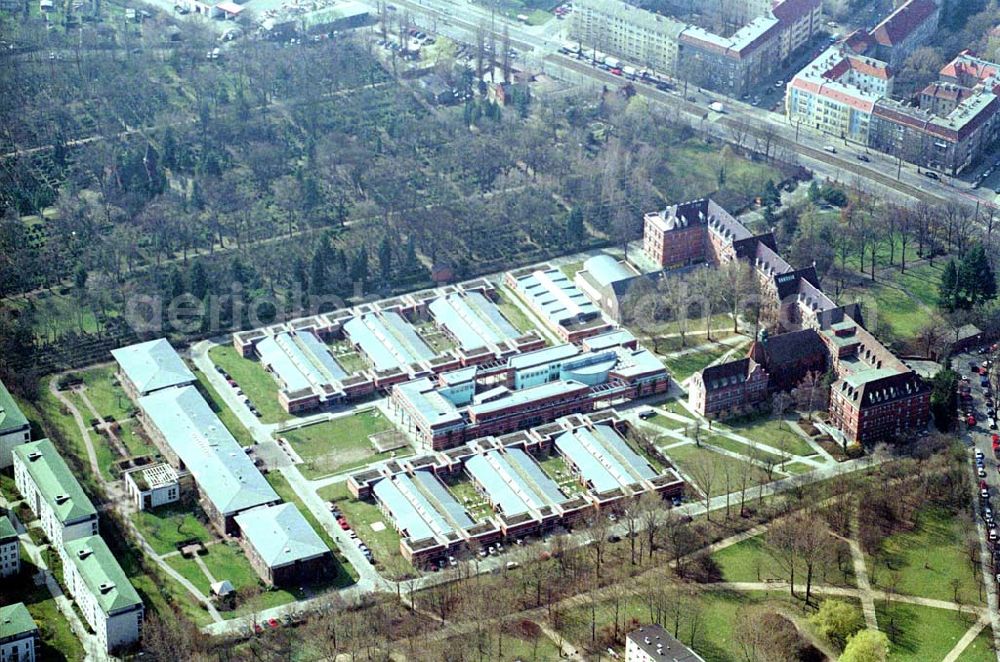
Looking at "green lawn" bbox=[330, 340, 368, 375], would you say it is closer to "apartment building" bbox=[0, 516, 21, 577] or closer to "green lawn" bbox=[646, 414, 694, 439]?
"green lawn" bbox=[646, 414, 694, 439]

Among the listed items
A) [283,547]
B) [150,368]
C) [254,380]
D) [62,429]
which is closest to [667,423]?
[254,380]

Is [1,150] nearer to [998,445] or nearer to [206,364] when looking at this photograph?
[206,364]

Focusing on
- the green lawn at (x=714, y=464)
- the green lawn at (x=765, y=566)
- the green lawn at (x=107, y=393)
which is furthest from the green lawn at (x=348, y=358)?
the green lawn at (x=765, y=566)

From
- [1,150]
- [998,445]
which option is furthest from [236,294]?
[998,445]

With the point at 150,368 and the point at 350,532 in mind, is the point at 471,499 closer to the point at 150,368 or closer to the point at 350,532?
the point at 350,532

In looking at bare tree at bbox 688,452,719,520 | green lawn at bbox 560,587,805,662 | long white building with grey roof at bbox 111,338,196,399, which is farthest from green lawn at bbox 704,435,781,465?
long white building with grey roof at bbox 111,338,196,399

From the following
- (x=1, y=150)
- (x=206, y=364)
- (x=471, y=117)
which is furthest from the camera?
(x=471, y=117)
